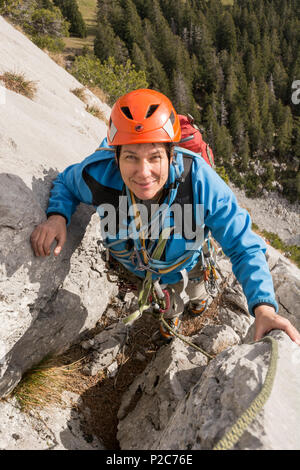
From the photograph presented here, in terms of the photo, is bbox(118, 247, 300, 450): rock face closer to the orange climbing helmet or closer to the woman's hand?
the woman's hand

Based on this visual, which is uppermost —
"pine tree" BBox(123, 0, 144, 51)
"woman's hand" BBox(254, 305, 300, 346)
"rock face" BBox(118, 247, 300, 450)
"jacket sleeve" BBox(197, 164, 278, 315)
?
"pine tree" BBox(123, 0, 144, 51)

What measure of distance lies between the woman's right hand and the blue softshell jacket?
14 centimetres

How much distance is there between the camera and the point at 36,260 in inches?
110

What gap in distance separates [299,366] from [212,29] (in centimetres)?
9965

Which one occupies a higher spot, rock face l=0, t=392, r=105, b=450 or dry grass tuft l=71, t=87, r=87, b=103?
dry grass tuft l=71, t=87, r=87, b=103

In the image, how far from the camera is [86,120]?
6.69 m

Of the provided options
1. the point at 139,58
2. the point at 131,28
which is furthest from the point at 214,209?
the point at 131,28

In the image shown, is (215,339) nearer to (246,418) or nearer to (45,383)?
(45,383)

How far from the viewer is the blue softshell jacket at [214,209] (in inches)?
94.6

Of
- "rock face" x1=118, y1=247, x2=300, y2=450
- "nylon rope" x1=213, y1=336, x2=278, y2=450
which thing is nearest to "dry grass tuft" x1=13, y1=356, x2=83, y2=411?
"rock face" x1=118, y1=247, x2=300, y2=450

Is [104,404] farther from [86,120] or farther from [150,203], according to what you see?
[86,120]

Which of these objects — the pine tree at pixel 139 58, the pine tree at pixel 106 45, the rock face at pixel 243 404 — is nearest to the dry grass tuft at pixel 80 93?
the rock face at pixel 243 404

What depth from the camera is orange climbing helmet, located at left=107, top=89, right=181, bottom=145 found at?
Result: 2.40 metres

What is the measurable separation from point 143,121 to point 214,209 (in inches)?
36.7
